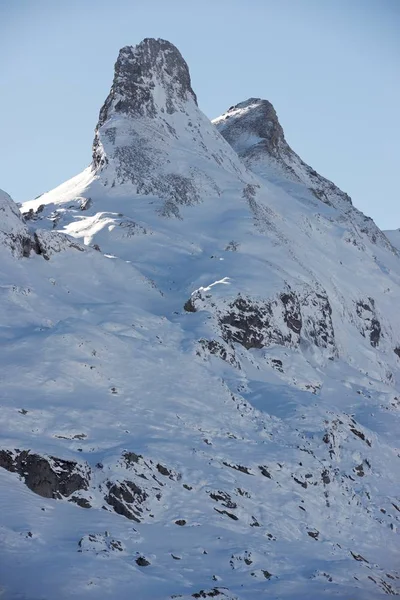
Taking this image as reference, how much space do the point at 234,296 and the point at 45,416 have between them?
20535 millimetres

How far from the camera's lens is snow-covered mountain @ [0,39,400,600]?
93.3 feet

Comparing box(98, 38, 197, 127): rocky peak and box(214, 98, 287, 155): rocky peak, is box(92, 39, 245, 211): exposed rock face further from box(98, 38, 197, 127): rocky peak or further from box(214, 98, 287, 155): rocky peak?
box(214, 98, 287, 155): rocky peak

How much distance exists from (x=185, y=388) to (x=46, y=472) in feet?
39.1

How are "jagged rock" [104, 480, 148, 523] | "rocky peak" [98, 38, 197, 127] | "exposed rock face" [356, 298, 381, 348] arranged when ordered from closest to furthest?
"jagged rock" [104, 480, 148, 523], "exposed rock face" [356, 298, 381, 348], "rocky peak" [98, 38, 197, 127]

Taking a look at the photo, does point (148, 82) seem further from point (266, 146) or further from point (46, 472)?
point (46, 472)

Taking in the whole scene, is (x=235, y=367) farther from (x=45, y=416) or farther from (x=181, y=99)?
(x=181, y=99)

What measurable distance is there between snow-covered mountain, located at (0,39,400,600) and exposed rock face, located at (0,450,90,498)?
8 centimetres

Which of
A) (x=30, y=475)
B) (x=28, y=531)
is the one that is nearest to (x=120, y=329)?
(x=30, y=475)

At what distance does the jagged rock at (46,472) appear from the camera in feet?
97.1

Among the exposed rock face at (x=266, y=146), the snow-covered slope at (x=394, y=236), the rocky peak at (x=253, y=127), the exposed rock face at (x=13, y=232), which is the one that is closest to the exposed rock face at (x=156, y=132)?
the exposed rock face at (x=266, y=146)

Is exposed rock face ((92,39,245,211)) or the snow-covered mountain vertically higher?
exposed rock face ((92,39,245,211))

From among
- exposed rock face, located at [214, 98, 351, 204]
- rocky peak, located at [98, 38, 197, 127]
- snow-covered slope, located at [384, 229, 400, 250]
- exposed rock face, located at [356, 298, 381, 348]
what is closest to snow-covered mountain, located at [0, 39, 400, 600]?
exposed rock face, located at [356, 298, 381, 348]

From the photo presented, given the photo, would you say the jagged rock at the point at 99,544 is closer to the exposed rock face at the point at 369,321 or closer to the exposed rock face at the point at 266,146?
the exposed rock face at the point at 369,321

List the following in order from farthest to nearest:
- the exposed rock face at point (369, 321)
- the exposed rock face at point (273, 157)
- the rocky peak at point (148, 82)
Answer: the exposed rock face at point (273, 157) → the rocky peak at point (148, 82) → the exposed rock face at point (369, 321)
